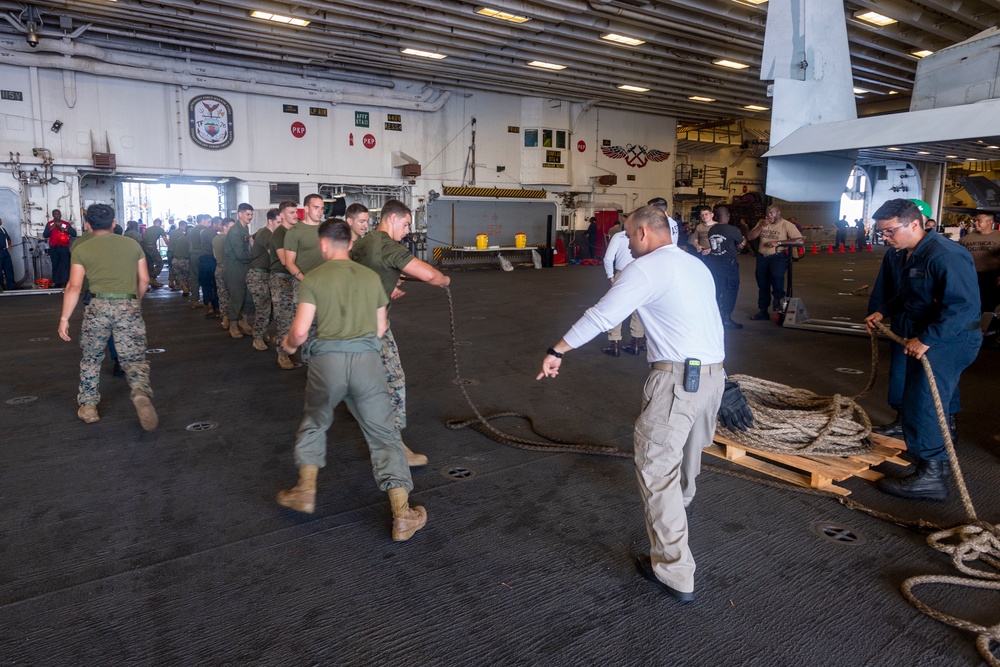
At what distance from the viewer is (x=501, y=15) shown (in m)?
14.2

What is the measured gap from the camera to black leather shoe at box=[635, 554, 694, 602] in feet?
9.31

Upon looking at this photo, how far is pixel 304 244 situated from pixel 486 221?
623 inches

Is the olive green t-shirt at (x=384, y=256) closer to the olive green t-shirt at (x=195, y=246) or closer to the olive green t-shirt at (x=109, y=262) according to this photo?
the olive green t-shirt at (x=109, y=262)

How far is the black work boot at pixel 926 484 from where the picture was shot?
3.92 meters

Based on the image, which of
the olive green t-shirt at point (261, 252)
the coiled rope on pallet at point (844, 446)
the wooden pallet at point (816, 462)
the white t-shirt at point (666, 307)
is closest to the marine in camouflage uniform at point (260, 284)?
the olive green t-shirt at point (261, 252)

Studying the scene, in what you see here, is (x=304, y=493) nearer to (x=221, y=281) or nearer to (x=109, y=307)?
(x=109, y=307)

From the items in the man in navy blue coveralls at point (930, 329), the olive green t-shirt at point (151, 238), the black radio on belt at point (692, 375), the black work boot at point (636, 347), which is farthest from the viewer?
the olive green t-shirt at point (151, 238)

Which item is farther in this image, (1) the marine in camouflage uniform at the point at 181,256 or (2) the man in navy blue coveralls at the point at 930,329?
(1) the marine in camouflage uniform at the point at 181,256

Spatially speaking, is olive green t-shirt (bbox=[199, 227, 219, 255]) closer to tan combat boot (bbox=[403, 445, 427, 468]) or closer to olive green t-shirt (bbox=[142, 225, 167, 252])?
olive green t-shirt (bbox=[142, 225, 167, 252])

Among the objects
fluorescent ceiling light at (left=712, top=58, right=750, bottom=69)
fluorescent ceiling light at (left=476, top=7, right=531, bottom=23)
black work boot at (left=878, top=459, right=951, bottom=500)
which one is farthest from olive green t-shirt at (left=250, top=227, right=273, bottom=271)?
fluorescent ceiling light at (left=712, top=58, right=750, bottom=69)

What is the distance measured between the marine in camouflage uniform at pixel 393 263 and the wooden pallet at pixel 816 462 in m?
2.17

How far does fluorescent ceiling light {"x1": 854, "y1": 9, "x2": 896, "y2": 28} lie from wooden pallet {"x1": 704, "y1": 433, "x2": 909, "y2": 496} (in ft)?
44.6

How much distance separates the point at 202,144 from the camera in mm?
16750

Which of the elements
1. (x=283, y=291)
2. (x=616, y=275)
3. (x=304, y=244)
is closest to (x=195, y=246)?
(x=283, y=291)
